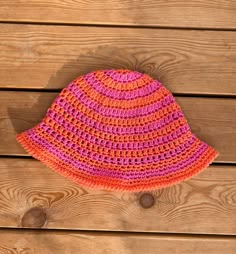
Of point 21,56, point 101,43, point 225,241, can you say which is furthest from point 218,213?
point 21,56

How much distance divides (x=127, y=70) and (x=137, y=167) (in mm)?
242

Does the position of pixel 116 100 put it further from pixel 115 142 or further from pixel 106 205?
pixel 106 205

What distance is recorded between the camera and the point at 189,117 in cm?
108

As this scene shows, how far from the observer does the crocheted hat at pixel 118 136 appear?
3.39ft

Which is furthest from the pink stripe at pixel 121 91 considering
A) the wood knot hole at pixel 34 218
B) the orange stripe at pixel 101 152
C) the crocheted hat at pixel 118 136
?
the wood knot hole at pixel 34 218

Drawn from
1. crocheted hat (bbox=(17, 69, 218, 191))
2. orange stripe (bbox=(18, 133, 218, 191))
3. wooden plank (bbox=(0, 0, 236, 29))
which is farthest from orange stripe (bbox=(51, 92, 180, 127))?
wooden plank (bbox=(0, 0, 236, 29))

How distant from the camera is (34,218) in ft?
3.49

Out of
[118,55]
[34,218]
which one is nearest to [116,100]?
[118,55]

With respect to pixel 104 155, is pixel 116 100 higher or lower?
higher

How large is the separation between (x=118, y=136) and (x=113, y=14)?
0.32m

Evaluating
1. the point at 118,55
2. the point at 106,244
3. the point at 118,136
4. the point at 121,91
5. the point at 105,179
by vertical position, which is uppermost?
the point at 118,55

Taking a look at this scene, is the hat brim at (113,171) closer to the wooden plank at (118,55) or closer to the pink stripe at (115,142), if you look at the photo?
the pink stripe at (115,142)

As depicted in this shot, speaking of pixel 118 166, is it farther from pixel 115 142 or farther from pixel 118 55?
pixel 118 55

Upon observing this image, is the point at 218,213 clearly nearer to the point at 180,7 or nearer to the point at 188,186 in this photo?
the point at 188,186
